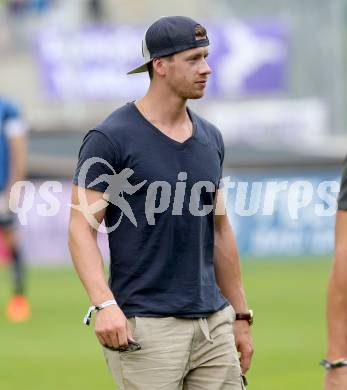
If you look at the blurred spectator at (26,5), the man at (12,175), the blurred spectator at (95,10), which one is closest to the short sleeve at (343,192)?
the man at (12,175)

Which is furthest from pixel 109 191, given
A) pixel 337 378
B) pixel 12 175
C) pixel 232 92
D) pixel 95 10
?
pixel 95 10

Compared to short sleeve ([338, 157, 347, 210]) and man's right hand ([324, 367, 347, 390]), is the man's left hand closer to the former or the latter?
man's right hand ([324, 367, 347, 390])

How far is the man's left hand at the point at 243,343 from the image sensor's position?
241 inches

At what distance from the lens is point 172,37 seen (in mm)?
5828

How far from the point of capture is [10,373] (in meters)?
10.6

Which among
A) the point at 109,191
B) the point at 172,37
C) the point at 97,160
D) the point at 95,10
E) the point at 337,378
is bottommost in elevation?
the point at 337,378

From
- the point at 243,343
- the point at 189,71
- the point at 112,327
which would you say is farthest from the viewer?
the point at 243,343

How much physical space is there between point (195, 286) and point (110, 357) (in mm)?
488

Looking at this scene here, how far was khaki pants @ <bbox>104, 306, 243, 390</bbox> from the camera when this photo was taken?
18.6 ft

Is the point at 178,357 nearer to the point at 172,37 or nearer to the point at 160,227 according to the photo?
the point at 160,227

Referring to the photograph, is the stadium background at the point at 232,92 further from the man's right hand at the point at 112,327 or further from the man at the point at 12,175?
the man's right hand at the point at 112,327

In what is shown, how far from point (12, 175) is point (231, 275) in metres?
7.74

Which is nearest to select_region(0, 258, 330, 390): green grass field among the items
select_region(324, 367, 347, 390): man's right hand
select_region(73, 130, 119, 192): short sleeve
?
select_region(73, 130, 119, 192): short sleeve

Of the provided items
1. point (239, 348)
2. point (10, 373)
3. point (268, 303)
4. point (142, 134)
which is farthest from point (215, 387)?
point (268, 303)
